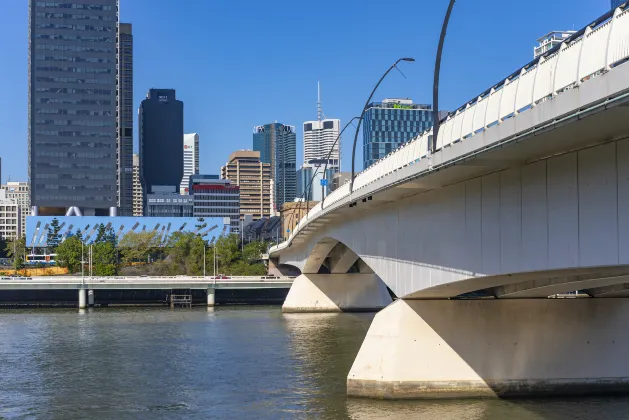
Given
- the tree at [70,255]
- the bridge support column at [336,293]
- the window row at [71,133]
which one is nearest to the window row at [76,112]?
the window row at [71,133]

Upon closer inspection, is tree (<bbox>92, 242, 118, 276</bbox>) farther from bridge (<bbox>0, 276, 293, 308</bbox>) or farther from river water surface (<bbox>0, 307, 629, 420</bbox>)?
river water surface (<bbox>0, 307, 629, 420</bbox>)

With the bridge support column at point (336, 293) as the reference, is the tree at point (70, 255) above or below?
above

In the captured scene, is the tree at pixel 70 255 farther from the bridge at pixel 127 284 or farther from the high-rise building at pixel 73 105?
the high-rise building at pixel 73 105

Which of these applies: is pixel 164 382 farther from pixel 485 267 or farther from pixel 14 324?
pixel 14 324

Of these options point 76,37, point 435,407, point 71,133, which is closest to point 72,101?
point 71,133

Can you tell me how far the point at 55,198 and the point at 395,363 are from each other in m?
160

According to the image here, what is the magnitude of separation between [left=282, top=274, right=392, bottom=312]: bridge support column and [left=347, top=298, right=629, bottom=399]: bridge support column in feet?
151

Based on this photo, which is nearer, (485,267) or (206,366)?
(485,267)

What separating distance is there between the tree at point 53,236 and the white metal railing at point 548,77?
13636 cm

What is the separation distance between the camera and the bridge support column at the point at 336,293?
254ft

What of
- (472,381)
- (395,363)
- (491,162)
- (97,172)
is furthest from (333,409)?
(97,172)

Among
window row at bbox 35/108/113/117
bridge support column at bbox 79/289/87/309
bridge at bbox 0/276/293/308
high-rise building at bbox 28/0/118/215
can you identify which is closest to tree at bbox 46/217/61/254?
high-rise building at bbox 28/0/118/215

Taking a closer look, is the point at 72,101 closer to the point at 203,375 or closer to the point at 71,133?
the point at 71,133

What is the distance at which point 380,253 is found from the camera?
39125mm
